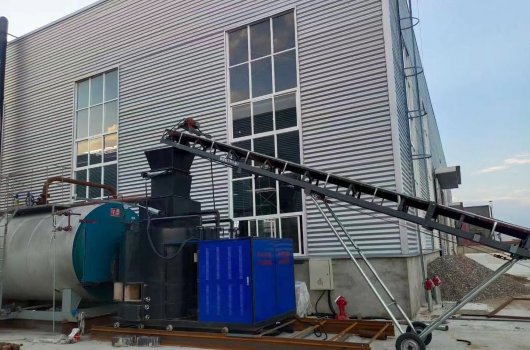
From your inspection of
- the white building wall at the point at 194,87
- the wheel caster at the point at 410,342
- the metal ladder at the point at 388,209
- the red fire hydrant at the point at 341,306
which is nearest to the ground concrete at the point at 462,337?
the metal ladder at the point at 388,209

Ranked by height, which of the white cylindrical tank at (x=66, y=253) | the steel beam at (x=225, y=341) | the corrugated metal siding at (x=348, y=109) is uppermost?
the corrugated metal siding at (x=348, y=109)

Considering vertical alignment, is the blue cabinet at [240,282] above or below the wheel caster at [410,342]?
above

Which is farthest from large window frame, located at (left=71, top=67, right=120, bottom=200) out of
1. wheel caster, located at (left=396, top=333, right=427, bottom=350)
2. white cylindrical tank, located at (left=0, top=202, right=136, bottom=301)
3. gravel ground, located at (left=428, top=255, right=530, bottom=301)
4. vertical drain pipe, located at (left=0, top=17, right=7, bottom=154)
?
wheel caster, located at (left=396, top=333, right=427, bottom=350)

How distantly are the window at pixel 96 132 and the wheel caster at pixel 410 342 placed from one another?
39.8 feet

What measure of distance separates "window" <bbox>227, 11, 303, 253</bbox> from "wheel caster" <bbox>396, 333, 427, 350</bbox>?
18.0ft

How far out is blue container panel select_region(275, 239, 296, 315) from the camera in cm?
848

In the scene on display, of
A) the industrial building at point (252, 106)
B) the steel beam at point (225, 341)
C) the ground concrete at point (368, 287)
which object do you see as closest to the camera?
the steel beam at point (225, 341)

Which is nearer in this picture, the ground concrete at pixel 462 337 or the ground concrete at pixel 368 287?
the ground concrete at pixel 462 337

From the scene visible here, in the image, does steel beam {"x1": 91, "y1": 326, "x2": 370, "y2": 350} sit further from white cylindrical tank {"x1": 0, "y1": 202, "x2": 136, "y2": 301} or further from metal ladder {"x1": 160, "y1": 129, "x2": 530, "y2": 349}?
white cylindrical tank {"x1": 0, "y1": 202, "x2": 136, "y2": 301}

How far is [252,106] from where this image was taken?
525 inches

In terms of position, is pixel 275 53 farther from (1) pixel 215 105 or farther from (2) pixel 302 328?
(2) pixel 302 328

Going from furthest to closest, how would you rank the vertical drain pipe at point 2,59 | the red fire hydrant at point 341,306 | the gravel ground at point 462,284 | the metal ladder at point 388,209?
1. the vertical drain pipe at point 2,59
2. the gravel ground at point 462,284
3. the red fire hydrant at point 341,306
4. the metal ladder at point 388,209

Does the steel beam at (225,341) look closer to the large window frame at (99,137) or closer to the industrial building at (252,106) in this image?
the industrial building at (252,106)

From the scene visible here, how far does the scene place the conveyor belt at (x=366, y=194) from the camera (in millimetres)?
6291
